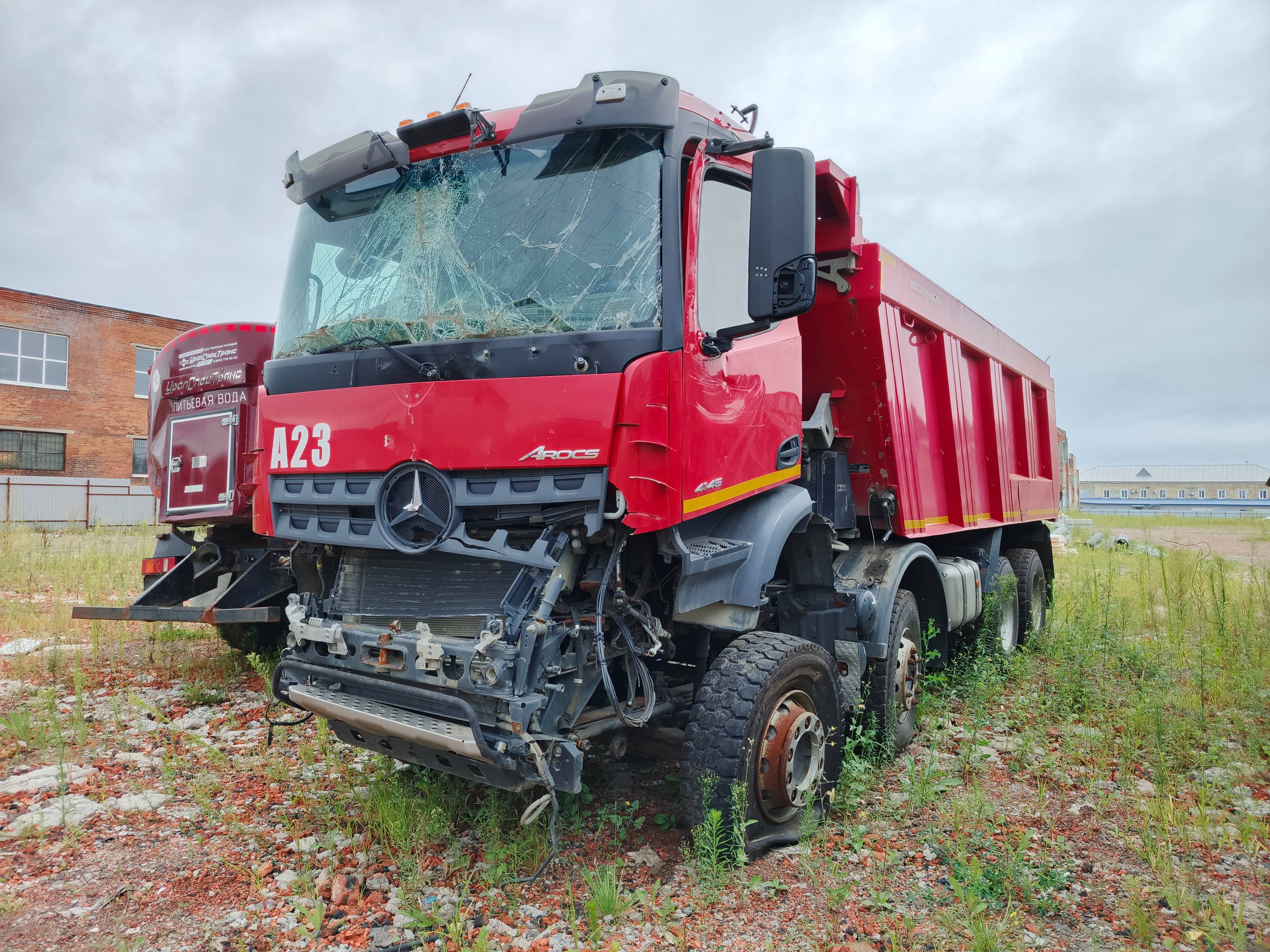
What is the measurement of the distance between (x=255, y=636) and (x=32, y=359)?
87.4 feet

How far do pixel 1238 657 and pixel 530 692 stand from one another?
6.22 m

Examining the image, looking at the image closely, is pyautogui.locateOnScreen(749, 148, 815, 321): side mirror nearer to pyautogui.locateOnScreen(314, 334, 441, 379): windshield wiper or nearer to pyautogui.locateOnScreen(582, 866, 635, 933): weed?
pyautogui.locateOnScreen(314, 334, 441, 379): windshield wiper

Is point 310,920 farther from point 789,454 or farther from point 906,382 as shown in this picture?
point 906,382

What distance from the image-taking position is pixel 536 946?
2914 mm

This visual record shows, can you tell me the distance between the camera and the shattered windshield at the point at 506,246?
129 inches

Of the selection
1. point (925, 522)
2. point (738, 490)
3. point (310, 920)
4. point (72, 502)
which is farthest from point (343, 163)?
point (72, 502)

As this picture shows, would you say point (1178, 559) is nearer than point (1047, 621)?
No

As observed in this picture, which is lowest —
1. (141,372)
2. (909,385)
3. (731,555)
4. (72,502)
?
(731,555)

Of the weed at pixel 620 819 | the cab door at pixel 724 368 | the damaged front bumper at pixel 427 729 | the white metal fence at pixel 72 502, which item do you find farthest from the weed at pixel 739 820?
the white metal fence at pixel 72 502

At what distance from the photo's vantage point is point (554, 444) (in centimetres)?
310

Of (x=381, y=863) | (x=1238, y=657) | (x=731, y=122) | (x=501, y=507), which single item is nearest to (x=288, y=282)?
(x=501, y=507)

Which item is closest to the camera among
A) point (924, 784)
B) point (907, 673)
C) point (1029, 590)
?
point (924, 784)

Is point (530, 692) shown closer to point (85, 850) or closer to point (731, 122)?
point (85, 850)

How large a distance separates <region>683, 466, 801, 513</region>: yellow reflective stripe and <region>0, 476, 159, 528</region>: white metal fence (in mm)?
24834
